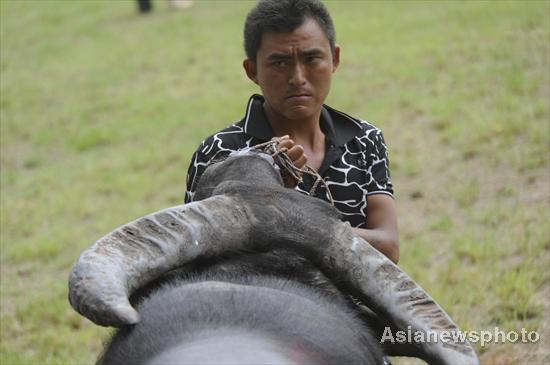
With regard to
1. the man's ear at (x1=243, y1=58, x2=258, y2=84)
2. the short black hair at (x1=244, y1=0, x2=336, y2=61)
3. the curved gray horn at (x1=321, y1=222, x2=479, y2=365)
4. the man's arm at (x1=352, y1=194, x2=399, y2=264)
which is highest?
the short black hair at (x1=244, y1=0, x2=336, y2=61)

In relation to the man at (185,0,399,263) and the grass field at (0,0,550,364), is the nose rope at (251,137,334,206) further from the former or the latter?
the grass field at (0,0,550,364)

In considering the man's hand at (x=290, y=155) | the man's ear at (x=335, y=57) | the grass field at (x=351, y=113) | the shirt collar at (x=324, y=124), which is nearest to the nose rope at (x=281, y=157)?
the man's hand at (x=290, y=155)

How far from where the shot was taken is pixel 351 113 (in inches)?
415

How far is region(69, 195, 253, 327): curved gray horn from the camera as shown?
6.91 ft

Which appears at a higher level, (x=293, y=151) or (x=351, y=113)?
(x=293, y=151)

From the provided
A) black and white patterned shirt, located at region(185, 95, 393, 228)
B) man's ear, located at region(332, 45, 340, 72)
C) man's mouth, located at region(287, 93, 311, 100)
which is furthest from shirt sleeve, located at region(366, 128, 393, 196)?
man's mouth, located at region(287, 93, 311, 100)

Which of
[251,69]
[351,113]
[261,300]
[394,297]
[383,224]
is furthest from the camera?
[351,113]

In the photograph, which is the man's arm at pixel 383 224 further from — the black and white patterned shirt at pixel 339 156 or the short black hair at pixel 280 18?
the short black hair at pixel 280 18

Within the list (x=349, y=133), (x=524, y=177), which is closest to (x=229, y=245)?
(x=349, y=133)

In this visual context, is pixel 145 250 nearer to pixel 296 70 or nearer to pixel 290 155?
pixel 290 155

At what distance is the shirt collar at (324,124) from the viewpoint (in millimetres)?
3451

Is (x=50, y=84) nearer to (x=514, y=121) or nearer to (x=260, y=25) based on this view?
(x=514, y=121)

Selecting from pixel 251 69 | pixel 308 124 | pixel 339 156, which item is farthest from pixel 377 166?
pixel 251 69

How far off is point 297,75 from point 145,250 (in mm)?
1210
